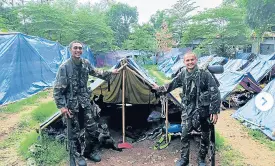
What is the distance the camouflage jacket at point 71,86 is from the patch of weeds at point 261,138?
359cm

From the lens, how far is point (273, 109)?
19.5ft

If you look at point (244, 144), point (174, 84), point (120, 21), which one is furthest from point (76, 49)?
point (120, 21)

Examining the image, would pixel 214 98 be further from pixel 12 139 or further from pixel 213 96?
pixel 12 139

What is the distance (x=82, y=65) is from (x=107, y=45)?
21369mm

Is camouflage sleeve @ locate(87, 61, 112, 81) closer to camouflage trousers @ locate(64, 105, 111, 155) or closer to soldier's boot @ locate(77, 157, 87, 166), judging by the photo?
camouflage trousers @ locate(64, 105, 111, 155)

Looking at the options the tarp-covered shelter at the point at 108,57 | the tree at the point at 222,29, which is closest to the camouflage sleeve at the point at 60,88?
the tree at the point at 222,29

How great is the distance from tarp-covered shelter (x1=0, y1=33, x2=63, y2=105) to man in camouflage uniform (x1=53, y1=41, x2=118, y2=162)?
425 cm

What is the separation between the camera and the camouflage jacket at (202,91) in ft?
11.9

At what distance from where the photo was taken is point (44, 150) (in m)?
4.47

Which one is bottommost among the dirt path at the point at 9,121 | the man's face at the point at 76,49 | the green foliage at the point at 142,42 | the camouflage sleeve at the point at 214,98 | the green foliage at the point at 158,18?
the dirt path at the point at 9,121

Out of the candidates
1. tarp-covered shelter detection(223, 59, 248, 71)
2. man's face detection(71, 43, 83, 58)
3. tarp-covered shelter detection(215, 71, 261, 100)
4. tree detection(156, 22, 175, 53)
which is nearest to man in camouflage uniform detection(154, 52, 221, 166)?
man's face detection(71, 43, 83, 58)

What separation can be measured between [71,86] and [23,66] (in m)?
5.41

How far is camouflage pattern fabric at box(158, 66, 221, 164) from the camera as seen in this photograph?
3646mm

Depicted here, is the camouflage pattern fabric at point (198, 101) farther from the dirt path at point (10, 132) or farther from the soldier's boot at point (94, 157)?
the dirt path at point (10, 132)
